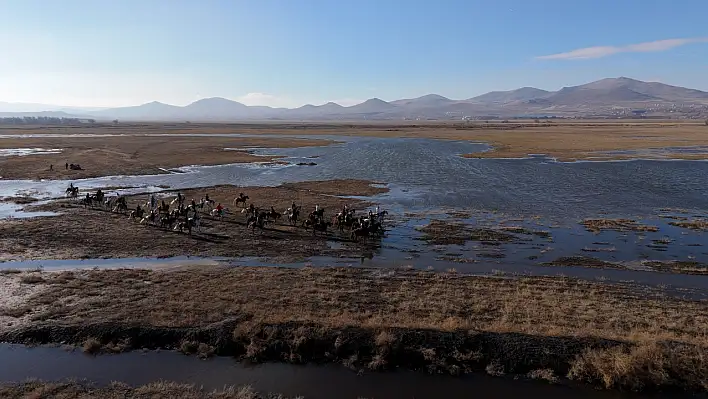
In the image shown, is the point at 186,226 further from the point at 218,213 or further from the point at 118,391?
the point at 118,391

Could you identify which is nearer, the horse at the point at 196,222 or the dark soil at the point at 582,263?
the dark soil at the point at 582,263

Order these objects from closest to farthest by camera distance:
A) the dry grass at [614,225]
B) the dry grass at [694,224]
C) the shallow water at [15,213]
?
the dry grass at [614,225]
the dry grass at [694,224]
the shallow water at [15,213]

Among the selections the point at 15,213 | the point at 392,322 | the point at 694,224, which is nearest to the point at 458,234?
the point at 392,322

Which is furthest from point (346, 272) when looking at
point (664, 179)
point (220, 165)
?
point (220, 165)

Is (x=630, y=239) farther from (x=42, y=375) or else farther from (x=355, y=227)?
(x=42, y=375)

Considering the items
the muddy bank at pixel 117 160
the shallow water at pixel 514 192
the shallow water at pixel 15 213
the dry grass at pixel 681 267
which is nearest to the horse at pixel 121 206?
the shallow water at pixel 15 213

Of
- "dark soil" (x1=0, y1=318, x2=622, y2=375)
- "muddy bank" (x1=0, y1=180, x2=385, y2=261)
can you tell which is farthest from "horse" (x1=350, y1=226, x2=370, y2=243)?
"dark soil" (x1=0, y1=318, x2=622, y2=375)

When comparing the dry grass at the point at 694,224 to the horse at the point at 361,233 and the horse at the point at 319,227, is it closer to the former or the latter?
the horse at the point at 361,233
